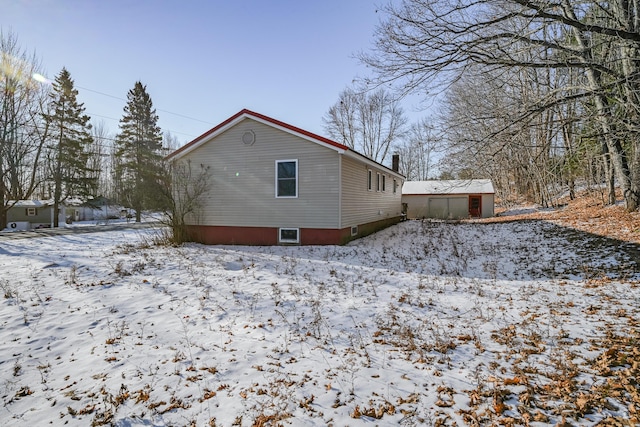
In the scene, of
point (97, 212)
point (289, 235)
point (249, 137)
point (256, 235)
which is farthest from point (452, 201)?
point (97, 212)

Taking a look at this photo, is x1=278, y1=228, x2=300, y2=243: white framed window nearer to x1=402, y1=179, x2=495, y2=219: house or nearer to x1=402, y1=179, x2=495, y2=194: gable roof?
x1=402, y1=179, x2=495, y2=194: gable roof

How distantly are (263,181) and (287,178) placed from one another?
980 mm

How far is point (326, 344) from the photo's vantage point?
13.8 feet

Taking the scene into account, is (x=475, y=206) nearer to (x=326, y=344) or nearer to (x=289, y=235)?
(x=289, y=235)

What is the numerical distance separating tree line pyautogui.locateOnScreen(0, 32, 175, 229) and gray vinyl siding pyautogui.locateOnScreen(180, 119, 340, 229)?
1.90m

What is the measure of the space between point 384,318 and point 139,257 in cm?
829

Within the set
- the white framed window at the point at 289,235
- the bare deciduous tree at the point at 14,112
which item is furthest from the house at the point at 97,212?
the white framed window at the point at 289,235

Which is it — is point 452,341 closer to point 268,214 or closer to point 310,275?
point 310,275

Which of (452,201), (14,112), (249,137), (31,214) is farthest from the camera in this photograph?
(31,214)

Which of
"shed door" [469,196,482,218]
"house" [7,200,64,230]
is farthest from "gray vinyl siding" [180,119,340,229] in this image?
"house" [7,200,64,230]

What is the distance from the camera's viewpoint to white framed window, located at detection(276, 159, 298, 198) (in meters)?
11.5

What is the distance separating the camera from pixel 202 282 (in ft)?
23.0

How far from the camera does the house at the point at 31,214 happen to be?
28.2m

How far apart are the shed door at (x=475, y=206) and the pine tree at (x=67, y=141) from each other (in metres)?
31.6
